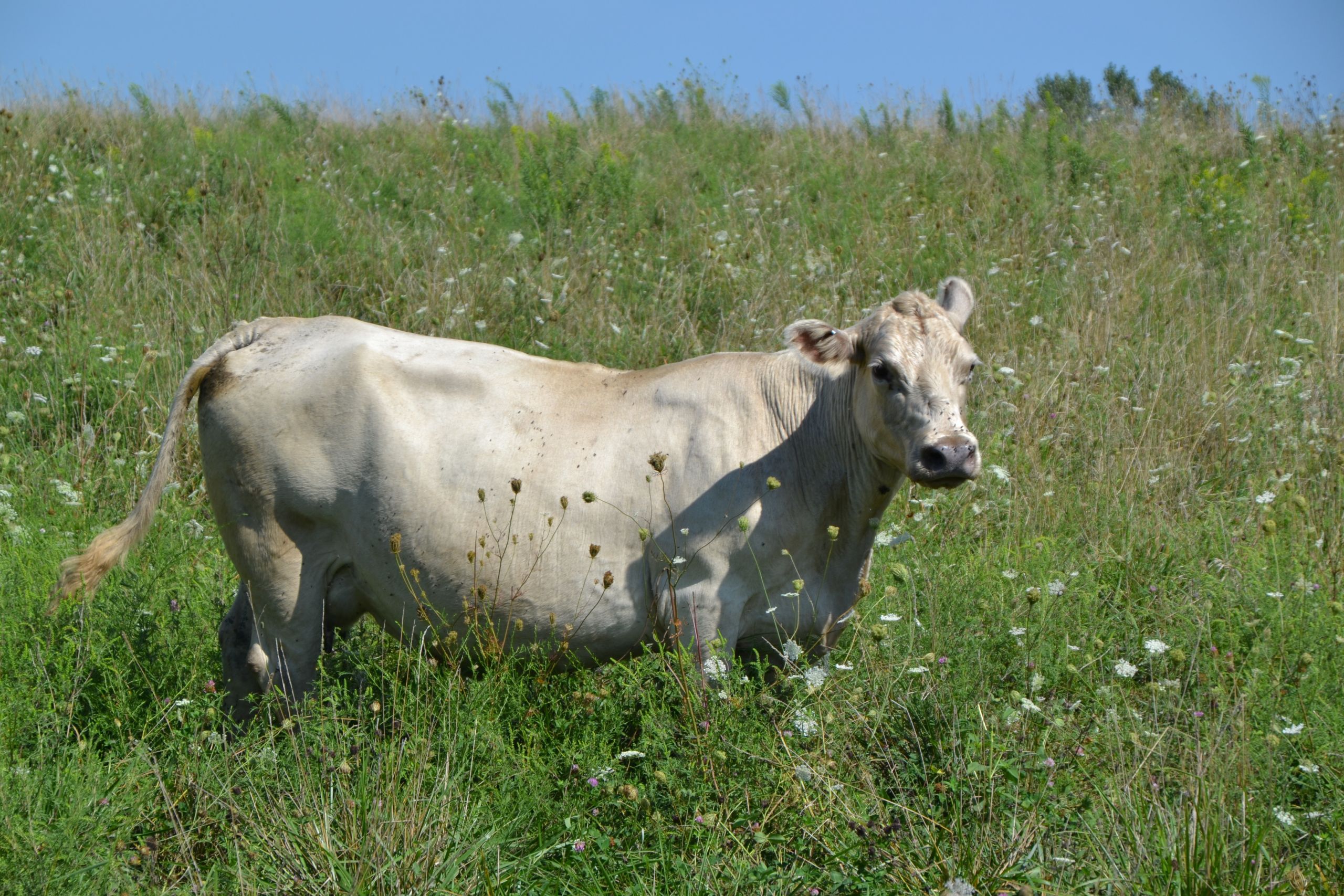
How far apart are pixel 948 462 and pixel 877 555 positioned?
1.97 m

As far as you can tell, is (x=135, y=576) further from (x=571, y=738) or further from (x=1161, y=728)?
(x=1161, y=728)

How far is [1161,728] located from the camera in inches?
152

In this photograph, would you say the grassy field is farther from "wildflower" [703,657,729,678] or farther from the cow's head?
the cow's head

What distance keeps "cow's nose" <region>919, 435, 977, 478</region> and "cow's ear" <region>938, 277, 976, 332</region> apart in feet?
3.05

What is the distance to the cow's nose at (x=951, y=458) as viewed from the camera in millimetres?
3846

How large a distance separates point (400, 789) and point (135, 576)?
8.10 ft

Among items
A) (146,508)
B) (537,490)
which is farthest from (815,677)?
(146,508)

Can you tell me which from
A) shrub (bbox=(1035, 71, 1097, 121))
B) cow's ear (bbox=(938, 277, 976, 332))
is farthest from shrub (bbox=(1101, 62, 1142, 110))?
cow's ear (bbox=(938, 277, 976, 332))

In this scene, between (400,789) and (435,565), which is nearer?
(400,789)

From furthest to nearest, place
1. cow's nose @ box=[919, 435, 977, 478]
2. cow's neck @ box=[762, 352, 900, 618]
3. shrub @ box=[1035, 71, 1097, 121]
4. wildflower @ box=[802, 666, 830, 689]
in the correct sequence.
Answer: shrub @ box=[1035, 71, 1097, 121] < cow's neck @ box=[762, 352, 900, 618] < cow's nose @ box=[919, 435, 977, 478] < wildflower @ box=[802, 666, 830, 689]

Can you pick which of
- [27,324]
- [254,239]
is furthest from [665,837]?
[254,239]

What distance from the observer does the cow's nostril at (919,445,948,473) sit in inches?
153

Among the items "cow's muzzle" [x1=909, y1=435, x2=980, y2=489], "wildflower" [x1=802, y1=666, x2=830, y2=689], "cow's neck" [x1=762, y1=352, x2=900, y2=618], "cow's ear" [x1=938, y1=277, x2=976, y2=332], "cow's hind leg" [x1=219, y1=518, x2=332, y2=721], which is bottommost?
"cow's hind leg" [x1=219, y1=518, x2=332, y2=721]

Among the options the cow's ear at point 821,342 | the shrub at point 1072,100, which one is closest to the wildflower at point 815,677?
the cow's ear at point 821,342
